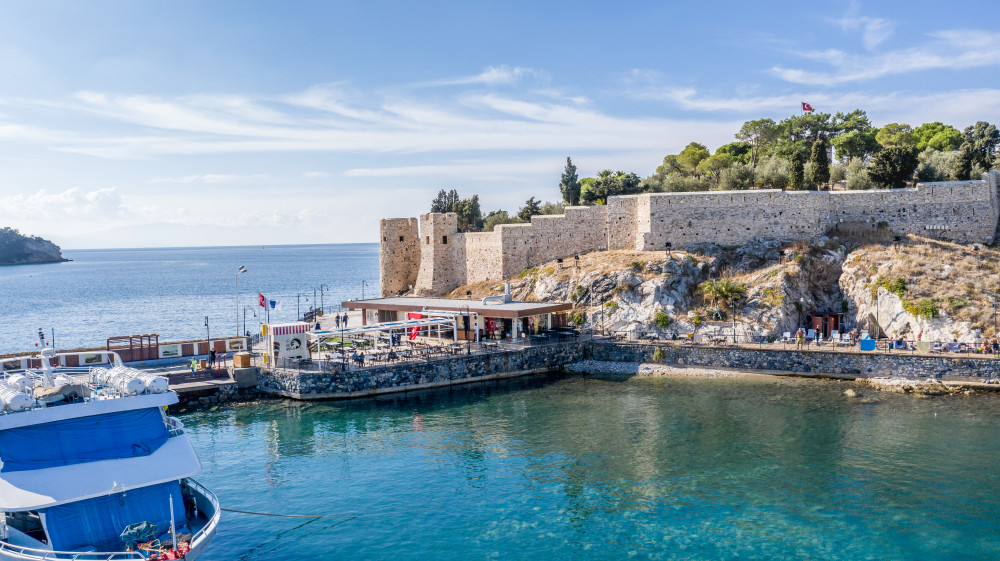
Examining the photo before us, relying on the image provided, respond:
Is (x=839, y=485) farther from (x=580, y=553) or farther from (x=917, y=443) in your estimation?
(x=580, y=553)

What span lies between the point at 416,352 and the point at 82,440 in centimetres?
2260

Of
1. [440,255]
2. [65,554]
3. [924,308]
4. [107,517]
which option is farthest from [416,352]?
[924,308]

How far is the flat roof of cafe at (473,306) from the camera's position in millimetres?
43469

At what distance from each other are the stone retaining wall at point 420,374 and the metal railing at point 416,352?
296 mm

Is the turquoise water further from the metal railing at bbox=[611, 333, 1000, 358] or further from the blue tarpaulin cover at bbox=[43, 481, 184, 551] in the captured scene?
the metal railing at bbox=[611, 333, 1000, 358]

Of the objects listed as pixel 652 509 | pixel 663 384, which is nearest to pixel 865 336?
pixel 663 384

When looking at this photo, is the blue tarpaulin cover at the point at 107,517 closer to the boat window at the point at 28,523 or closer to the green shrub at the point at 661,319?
the boat window at the point at 28,523

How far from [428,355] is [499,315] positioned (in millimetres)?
5616

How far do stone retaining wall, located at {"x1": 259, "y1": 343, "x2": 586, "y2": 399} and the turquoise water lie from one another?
1170mm

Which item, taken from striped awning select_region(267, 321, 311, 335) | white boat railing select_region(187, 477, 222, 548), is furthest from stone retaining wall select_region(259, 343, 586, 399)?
white boat railing select_region(187, 477, 222, 548)

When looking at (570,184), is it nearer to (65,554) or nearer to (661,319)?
(661,319)

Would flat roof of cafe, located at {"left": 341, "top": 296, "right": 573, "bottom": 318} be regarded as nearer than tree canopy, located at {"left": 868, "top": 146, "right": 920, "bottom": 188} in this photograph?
Yes

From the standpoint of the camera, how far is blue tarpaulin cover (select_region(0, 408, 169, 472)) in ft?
61.2

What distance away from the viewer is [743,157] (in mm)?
73500
